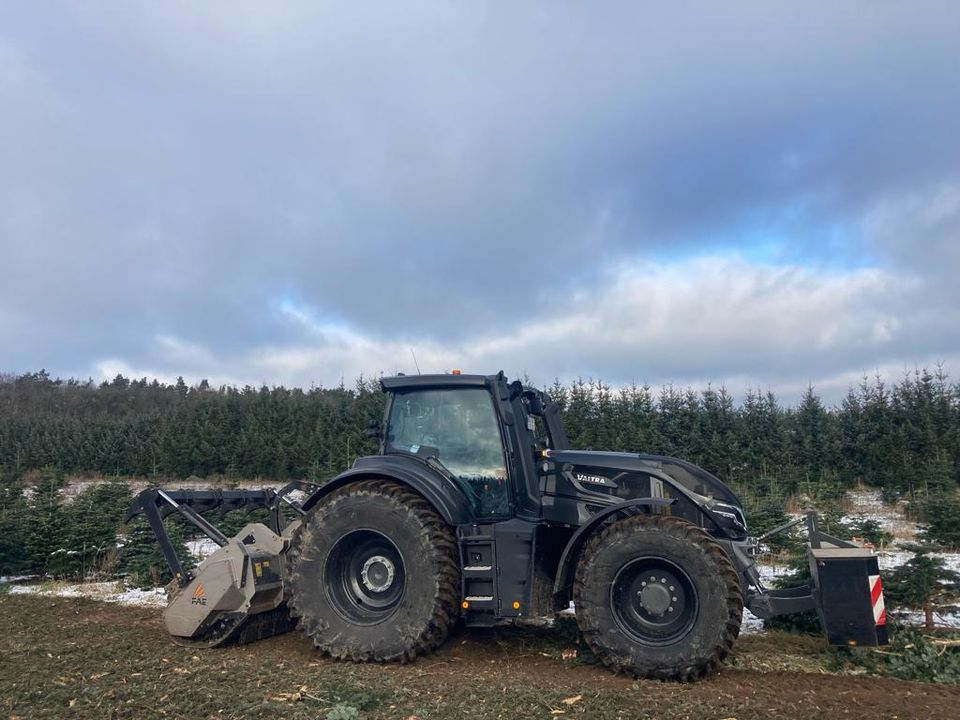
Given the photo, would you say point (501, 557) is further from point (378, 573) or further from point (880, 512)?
point (880, 512)

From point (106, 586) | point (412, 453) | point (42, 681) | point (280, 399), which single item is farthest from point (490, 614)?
point (280, 399)

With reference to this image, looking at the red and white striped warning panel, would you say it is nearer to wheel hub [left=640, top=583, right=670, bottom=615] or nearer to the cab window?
wheel hub [left=640, top=583, right=670, bottom=615]

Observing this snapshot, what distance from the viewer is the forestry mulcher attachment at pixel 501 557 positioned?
540 centimetres

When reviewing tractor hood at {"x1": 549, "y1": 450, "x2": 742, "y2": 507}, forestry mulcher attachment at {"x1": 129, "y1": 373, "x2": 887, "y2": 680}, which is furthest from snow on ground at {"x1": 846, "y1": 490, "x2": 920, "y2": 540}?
forestry mulcher attachment at {"x1": 129, "y1": 373, "x2": 887, "y2": 680}

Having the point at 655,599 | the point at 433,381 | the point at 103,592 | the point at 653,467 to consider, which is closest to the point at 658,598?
the point at 655,599

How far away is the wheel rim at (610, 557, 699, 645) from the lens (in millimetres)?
5430

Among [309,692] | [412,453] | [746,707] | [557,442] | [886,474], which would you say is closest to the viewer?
[746,707]

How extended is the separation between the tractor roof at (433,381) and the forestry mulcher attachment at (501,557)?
13mm

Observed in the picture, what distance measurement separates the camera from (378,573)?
6.36m

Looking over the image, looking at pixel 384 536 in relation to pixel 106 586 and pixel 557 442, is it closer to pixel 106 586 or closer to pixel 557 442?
pixel 557 442

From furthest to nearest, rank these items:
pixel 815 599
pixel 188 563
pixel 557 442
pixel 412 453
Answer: pixel 188 563, pixel 557 442, pixel 412 453, pixel 815 599

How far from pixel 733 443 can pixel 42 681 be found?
18.2m

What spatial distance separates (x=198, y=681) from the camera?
5.36 meters

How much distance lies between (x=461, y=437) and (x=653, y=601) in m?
2.09
